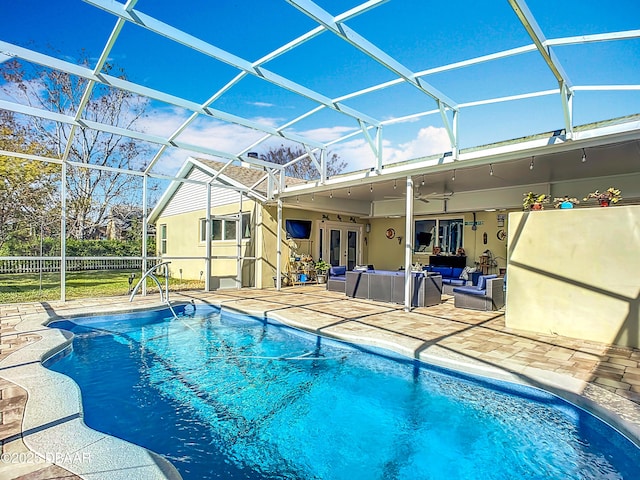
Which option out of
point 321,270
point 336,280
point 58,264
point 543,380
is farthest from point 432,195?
point 58,264

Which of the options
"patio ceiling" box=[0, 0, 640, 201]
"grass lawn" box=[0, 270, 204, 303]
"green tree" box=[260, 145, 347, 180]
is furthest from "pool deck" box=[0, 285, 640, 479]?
"green tree" box=[260, 145, 347, 180]

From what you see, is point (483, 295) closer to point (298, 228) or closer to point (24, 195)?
point (298, 228)

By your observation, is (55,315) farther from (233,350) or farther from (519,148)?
(519,148)

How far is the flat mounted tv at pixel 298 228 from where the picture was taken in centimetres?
1230

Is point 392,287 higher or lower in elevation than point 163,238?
lower

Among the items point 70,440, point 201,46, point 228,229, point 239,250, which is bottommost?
point 70,440

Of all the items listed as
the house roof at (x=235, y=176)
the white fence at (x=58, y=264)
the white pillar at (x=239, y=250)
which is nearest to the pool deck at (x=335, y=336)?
the white fence at (x=58, y=264)

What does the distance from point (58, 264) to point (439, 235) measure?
13.0m

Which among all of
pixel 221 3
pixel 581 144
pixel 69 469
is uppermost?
pixel 221 3

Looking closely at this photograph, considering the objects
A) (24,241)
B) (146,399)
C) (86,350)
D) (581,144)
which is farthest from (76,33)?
(581,144)

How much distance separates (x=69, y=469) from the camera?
2186 millimetres

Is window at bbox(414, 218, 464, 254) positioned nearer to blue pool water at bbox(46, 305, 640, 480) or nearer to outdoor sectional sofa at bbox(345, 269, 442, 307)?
outdoor sectional sofa at bbox(345, 269, 442, 307)

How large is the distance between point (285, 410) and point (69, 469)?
208 centimetres

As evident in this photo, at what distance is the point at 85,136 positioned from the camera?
56.7 feet
